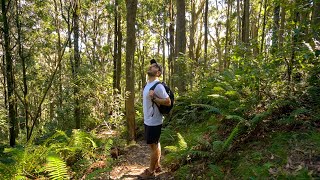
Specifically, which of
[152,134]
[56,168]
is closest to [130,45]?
[152,134]

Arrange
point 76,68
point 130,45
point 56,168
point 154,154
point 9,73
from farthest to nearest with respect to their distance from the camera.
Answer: point 76,68, point 9,73, point 130,45, point 154,154, point 56,168

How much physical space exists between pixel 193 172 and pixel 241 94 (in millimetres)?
2922

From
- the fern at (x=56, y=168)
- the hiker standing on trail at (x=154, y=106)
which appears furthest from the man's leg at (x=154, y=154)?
the fern at (x=56, y=168)

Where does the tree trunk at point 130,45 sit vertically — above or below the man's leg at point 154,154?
above

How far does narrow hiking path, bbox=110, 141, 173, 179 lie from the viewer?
5.65 metres

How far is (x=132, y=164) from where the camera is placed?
6.86 metres

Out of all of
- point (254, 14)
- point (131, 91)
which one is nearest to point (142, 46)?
point (254, 14)

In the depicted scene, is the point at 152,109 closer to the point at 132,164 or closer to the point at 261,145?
the point at 261,145

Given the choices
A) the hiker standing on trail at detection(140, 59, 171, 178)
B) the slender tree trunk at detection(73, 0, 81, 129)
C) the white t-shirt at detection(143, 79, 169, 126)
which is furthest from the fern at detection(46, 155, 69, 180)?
the slender tree trunk at detection(73, 0, 81, 129)

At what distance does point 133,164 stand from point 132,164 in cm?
2

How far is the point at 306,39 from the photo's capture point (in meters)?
5.88

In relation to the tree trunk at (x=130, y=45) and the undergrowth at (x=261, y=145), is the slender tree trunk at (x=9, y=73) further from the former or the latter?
the undergrowth at (x=261, y=145)

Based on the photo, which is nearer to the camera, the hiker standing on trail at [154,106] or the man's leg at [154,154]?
the hiker standing on trail at [154,106]

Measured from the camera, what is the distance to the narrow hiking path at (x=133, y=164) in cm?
565
